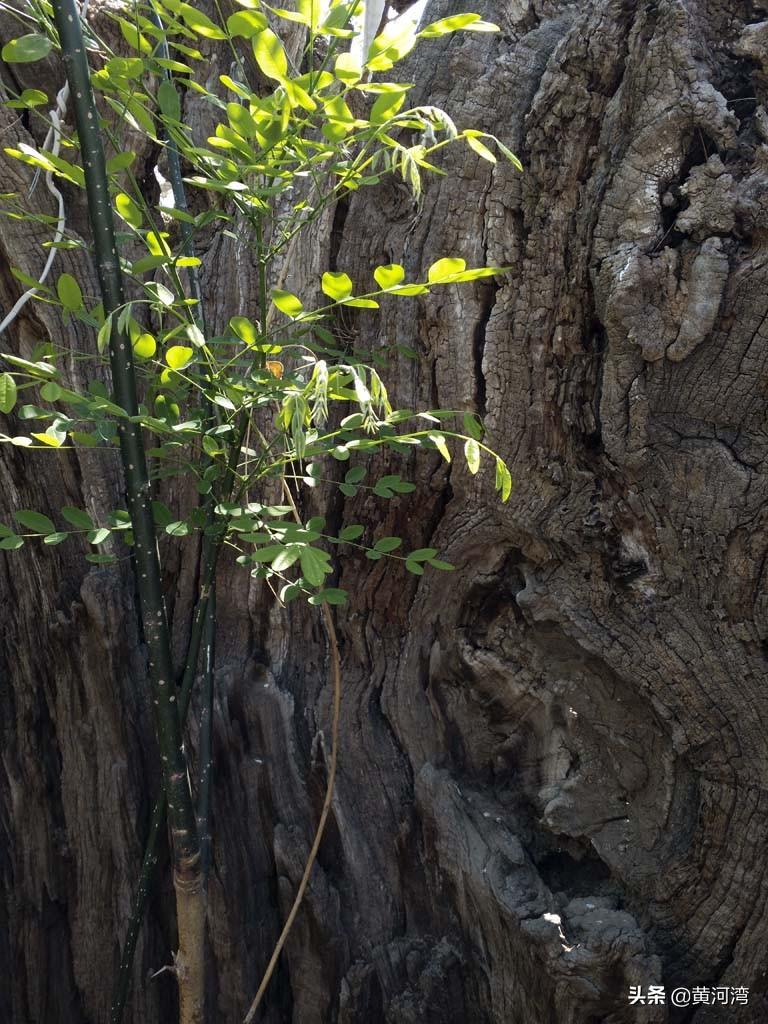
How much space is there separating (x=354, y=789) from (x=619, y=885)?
1.83 feet

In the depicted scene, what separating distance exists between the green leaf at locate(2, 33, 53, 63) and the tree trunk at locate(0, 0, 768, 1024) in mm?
766

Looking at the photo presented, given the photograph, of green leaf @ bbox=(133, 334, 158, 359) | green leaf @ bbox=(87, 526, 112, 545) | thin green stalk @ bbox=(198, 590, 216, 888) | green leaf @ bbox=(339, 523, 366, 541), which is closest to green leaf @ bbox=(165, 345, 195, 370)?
green leaf @ bbox=(133, 334, 158, 359)

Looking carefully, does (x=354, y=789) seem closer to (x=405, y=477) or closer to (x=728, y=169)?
(x=405, y=477)

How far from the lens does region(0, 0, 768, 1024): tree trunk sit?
1595mm

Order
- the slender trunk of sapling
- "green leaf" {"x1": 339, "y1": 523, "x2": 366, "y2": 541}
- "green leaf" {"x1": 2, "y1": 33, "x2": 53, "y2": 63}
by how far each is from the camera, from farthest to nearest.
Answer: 1. "green leaf" {"x1": 339, "y1": 523, "x2": 366, "y2": 541}
2. the slender trunk of sapling
3. "green leaf" {"x1": 2, "y1": 33, "x2": 53, "y2": 63}

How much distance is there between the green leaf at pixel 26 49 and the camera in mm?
1116

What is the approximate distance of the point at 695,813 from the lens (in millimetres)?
1670

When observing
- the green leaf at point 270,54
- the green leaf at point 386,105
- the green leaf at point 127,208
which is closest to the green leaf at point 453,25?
the green leaf at point 386,105

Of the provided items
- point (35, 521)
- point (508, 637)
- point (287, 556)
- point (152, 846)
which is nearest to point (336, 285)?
point (287, 556)

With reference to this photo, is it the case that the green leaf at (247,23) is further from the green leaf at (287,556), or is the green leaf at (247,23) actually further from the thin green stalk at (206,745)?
the thin green stalk at (206,745)

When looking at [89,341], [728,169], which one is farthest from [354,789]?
[728,169]

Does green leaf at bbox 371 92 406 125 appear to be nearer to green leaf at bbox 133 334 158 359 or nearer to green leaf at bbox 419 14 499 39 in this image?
green leaf at bbox 419 14 499 39

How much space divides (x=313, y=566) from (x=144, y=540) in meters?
0.37

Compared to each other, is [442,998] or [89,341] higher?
[89,341]
